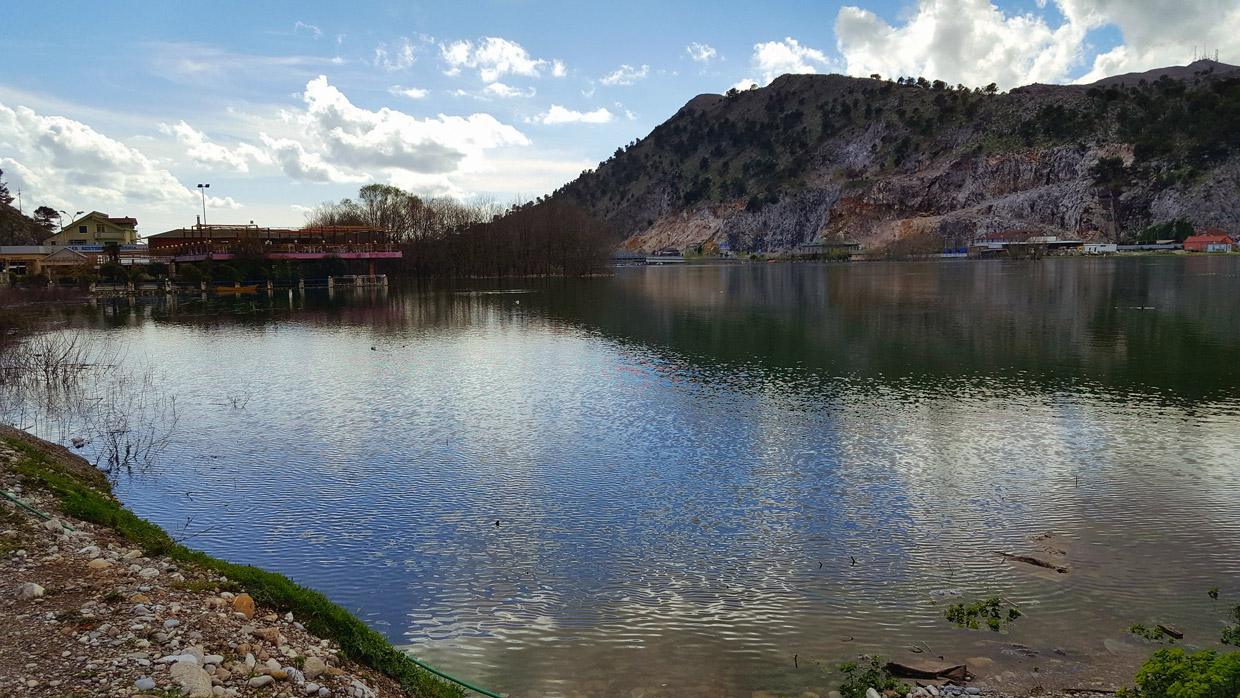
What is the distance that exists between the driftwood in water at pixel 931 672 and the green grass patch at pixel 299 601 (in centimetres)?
478

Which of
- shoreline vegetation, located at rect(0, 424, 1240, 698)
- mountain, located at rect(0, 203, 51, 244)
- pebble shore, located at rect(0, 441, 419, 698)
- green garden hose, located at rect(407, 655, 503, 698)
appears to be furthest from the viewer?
mountain, located at rect(0, 203, 51, 244)

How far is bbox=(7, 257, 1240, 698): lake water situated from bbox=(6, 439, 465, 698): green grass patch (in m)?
1.04

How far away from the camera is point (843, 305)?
54.4 m

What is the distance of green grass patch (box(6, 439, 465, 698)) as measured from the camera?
318 inches

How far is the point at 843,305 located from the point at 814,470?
40.1 m

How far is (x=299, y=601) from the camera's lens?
883 cm

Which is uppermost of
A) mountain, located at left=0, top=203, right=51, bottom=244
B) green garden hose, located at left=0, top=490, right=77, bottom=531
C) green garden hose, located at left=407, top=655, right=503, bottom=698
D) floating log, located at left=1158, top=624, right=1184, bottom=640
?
mountain, located at left=0, top=203, right=51, bottom=244

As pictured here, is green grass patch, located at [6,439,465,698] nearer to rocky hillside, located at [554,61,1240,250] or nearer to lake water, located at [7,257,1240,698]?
lake water, located at [7,257,1240,698]

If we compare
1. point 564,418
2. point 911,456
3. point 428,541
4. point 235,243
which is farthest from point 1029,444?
point 235,243

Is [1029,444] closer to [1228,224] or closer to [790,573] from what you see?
[790,573]

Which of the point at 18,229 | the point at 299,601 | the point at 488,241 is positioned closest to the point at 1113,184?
the point at 488,241

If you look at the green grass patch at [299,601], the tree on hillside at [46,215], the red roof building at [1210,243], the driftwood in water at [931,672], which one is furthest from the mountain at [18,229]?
the red roof building at [1210,243]

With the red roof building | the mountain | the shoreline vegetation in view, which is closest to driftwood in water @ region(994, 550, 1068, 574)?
the shoreline vegetation

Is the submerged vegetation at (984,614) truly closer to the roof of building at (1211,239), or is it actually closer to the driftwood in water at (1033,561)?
the driftwood in water at (1033,561)
